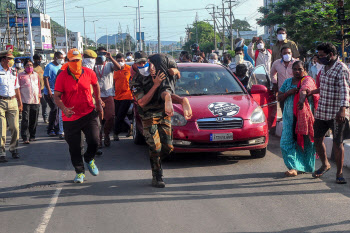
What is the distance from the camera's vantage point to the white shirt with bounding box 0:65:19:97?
33.0 feet

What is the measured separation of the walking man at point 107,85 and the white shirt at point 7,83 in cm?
178

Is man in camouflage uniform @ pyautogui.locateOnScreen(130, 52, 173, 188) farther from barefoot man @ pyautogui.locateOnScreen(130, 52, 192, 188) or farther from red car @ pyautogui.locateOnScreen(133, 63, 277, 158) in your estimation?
red car @ pyautogui.locateOnScreen(133, 63, 277, 158)

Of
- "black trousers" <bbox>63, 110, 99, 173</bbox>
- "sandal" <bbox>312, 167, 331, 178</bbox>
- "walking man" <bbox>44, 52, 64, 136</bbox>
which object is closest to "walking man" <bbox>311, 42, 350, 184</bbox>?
"sandal" <bbox>312, 167, 331, 178</bbox>

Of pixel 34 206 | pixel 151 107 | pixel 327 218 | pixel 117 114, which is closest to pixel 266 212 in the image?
pixel 327 218

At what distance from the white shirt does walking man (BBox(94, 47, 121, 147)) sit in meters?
1.78

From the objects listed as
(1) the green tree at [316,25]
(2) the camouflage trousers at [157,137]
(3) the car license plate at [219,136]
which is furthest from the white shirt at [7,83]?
(1) the green tree at [316,25]

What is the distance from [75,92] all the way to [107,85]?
3622 millimetres

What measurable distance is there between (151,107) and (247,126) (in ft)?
7.07

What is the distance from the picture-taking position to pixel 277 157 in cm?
944

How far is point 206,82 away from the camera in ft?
32.7

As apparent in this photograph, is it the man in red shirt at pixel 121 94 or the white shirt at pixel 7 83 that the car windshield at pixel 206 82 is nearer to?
the man in red shirt at pixel 121 94

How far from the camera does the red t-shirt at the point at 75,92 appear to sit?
752 cm

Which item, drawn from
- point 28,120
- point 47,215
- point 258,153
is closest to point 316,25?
point 28,120

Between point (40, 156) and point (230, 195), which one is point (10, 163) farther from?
point (230, 195)
